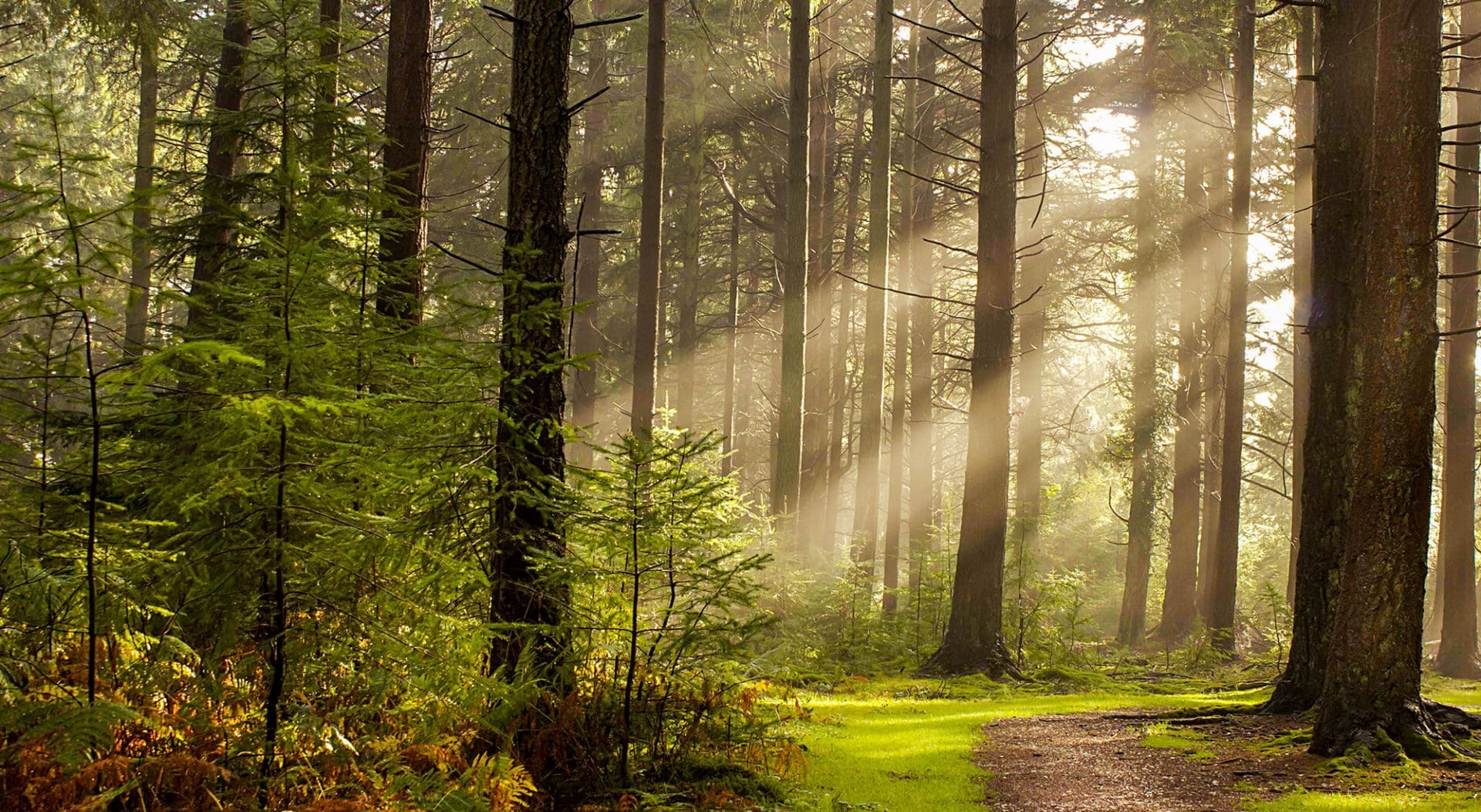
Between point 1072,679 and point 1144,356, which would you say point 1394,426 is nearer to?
point 1072,679

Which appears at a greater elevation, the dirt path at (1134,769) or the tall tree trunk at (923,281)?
the tall tree trunk at (923,281)

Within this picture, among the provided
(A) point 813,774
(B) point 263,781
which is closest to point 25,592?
(B) point 263,781

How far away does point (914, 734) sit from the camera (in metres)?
8.53

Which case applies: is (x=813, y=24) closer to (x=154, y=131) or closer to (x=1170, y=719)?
(x=154, y=131)

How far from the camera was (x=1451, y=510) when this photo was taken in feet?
53.9

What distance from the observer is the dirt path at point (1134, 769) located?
6.39 meters

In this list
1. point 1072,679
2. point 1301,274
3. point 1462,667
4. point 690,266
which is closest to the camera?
point 1072,679

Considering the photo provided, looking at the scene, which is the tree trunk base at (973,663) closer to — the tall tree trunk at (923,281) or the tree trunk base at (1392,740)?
the tree trunk base at (1392,740)

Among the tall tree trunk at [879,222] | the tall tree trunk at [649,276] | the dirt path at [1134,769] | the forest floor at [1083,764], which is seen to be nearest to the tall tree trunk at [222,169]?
the forest floor at [1083,764]

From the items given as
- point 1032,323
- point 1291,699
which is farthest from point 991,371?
point 1032,323

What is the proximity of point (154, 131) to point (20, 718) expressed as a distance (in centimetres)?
2117

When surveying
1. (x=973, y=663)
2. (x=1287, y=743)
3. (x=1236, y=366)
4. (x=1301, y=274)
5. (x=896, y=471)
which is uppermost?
(x=1301, y=274)

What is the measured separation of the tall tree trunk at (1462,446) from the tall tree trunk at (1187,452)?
5.01 meters

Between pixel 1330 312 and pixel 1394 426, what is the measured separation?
2.21 m
